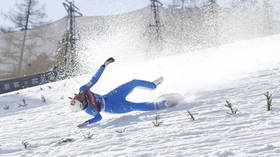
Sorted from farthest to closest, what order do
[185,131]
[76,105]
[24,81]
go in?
[24,81] < [76,105] < [185,131]

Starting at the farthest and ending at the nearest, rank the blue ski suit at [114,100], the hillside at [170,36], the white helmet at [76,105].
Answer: the hillside at [170,36] → the blue ski suit at [114,100] → the white helmet at [76,105]

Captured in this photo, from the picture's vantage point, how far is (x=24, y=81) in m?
19.0

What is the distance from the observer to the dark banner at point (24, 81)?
17.8 m

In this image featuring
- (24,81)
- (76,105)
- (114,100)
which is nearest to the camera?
(76,105)

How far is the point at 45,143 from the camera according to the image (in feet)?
9.86

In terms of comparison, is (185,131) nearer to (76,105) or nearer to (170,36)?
(76,105)

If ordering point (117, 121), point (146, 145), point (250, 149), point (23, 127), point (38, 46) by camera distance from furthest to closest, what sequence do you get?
point (38, 46)
point (23, 127)
point (117, 121)
point (146, 145)
point (250, 149)

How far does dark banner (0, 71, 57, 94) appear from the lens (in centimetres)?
1775

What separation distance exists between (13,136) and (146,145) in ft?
8.76

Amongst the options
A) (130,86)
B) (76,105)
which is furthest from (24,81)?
(130,86)

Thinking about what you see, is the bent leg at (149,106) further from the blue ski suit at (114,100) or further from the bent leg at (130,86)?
the bent leg at (130,86)

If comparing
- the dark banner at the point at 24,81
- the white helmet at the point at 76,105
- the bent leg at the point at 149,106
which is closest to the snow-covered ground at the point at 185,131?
the bent leg at the point at 149,106

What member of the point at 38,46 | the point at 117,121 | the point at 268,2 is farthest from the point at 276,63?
the point at 38,46

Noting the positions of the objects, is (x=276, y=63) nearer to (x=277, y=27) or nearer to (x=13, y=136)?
(x=13, y=136)
